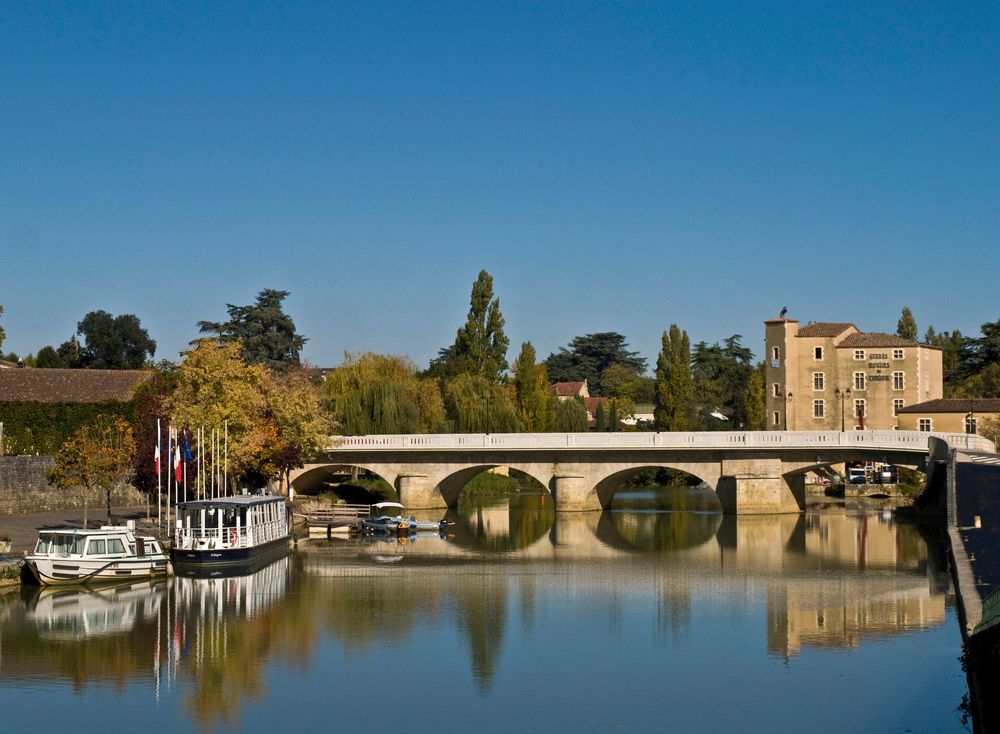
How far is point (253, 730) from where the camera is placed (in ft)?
70.6

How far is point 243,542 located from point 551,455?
2298cm

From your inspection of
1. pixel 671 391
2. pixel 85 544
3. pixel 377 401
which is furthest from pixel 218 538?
pixel 671 391

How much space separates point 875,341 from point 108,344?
61.5 metres

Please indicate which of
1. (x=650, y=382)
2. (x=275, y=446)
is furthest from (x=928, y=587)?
(x=650, y=382)

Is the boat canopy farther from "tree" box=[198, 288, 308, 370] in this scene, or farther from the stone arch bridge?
"tree" box=[198, 288, 308, 370]

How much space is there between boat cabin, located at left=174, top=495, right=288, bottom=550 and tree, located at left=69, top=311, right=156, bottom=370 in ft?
231

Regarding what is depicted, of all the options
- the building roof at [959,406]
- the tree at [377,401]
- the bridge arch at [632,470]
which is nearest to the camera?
the bridge arch at [632,470]

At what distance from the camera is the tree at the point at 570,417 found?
77.4 metres

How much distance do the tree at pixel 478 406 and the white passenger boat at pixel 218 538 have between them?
95.5 feet

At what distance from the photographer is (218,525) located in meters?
39.8

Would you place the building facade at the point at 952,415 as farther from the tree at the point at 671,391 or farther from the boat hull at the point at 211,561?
the boat hull at the point at 211,561

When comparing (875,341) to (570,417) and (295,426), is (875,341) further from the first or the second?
(295,426)

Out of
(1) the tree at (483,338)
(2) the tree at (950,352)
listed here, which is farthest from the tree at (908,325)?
(1) the tree at (483,338)

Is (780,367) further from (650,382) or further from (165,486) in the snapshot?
(650,382)
